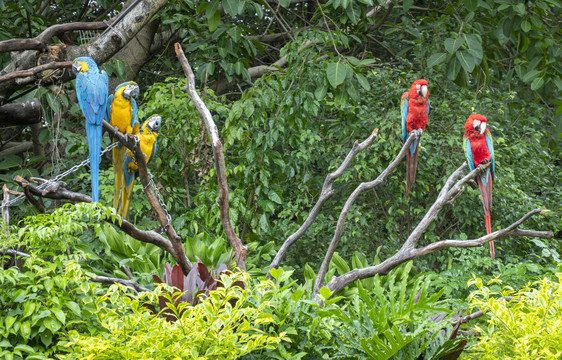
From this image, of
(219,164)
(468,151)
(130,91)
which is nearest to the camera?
(130,91)

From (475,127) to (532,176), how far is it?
148 centimetres

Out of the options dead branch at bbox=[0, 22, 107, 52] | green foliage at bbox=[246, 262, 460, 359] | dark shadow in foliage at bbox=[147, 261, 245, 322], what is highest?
dead branch at bbox=[0, 22, 107, 52]

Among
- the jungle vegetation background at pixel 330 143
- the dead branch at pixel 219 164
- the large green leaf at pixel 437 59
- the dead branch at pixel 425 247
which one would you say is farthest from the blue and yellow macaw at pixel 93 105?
the large green leaf at pixel 437 59

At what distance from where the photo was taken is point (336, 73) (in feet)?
12.6

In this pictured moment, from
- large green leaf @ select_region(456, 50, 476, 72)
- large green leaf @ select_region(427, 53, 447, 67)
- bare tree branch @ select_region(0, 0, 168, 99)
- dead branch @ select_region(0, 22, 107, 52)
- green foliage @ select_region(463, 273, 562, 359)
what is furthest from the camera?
large green leaf @ select_region(427, 53, 447, 67)

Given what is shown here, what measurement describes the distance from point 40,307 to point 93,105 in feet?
3.15

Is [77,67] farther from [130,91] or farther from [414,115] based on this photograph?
[414,115]

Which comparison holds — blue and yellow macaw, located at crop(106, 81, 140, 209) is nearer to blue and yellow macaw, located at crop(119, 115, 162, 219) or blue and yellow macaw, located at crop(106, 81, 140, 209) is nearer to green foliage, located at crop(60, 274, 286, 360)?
blue and yellow macaw, located at crop(119, 115, 162, 219)

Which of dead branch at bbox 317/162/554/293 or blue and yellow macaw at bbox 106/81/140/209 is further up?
blue and yellow macaw at bbox 106/81/140/209

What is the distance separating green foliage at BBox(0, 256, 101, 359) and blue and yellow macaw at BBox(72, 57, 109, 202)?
1.59ft

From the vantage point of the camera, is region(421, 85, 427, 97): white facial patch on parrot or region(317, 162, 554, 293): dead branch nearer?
region(317, 162, 554, 293): dead branch

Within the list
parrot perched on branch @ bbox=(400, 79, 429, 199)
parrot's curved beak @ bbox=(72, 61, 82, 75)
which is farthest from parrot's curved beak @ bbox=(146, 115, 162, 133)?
parrot perched on branch @ bbox=(400, 79, 429, 199)

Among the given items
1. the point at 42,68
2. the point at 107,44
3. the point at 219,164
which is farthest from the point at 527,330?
the point at 107,44

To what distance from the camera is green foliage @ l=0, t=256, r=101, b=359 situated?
226 cm
